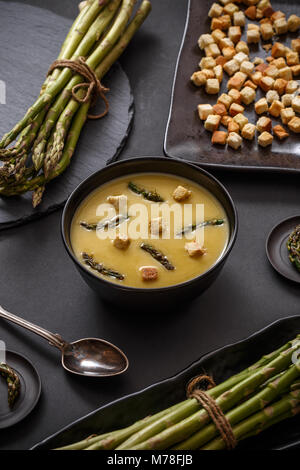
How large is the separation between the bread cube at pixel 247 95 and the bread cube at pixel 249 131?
191mm

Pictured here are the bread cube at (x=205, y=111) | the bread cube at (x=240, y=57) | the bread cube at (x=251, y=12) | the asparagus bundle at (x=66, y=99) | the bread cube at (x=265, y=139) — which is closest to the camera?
the asparagus bundle at (x=66, y=99)

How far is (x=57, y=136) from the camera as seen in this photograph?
264 centimetres

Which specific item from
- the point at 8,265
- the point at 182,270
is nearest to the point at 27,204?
the point at 8,265

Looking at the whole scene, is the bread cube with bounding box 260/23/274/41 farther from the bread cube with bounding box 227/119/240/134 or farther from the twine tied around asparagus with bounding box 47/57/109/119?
the twine tied around asparagus with bounding box 47/57/109/119

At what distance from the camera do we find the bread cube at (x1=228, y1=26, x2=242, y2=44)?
3121mm

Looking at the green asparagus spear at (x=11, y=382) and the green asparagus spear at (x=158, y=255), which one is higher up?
the green asparagus spear at (x=158, y=255)

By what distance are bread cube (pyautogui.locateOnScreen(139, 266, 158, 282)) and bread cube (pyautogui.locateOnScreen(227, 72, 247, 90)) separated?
1224 mm

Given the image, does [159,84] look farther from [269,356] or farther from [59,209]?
[269,356]

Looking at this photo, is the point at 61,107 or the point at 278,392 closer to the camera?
the point at 278,392

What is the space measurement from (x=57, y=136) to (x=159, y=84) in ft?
2.33

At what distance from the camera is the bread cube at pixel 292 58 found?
3.03m

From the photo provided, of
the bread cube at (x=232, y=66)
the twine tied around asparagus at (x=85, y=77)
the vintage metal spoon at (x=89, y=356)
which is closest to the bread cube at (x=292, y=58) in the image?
the bread cube at (x=232, y=66)

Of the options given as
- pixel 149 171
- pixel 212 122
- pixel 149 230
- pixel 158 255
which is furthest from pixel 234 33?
pixel 158 255

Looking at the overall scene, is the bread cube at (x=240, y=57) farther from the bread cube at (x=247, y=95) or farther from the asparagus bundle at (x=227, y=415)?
the asparagus bundle at (x=227, y=415)
